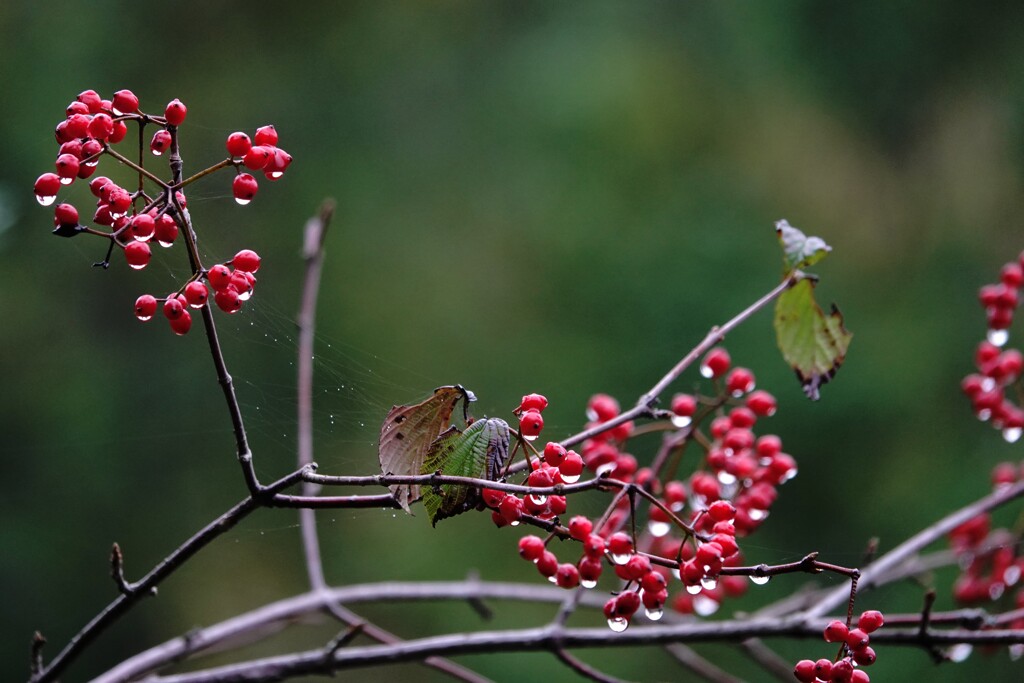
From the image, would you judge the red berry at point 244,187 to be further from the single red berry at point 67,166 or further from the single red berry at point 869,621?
the single red berry at point 869,621

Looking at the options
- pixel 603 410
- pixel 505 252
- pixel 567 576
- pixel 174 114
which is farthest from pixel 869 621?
pixel 505 252

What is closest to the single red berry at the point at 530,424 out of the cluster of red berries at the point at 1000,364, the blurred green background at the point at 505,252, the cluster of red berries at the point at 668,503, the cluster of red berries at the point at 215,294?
the cluster of red berries at the point at 668,503

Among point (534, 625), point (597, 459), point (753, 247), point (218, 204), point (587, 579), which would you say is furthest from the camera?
point (218, 204)

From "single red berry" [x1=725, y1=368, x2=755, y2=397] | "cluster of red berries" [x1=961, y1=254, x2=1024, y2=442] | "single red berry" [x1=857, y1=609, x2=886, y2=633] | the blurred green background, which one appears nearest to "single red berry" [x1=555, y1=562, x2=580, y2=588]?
"single red berry" [x1=857, y1=609, x2=886, y2=633]

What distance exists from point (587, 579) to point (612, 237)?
5.19 ft

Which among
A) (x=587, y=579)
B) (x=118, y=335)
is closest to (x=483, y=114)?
(x=118, y=335)

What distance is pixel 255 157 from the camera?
0.37 metres

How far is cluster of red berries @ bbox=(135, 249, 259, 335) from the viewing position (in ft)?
1.11

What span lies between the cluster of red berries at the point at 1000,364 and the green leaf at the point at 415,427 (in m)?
0.43

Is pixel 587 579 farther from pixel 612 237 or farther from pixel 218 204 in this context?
pixel 218 204

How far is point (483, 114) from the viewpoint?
2.09 metres

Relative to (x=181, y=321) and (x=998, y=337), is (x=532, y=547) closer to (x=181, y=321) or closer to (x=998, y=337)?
(x=181, y=321)

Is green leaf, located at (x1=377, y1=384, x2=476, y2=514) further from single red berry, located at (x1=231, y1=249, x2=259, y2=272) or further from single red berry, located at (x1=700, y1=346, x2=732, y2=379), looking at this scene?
single red berry, located at (x1=700, y1=346, x2=732, y2=379)

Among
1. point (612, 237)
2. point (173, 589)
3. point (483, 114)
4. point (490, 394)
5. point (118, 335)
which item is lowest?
point (173, 589)
